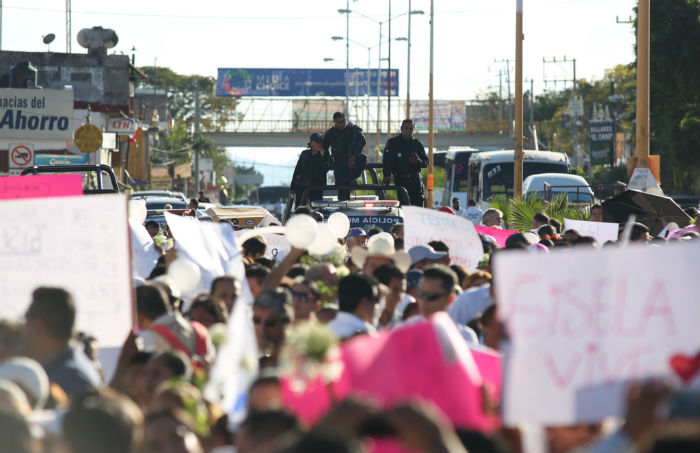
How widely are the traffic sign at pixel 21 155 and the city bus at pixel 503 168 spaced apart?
1385 centimetres

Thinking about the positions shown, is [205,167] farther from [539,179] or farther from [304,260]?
[304,260]

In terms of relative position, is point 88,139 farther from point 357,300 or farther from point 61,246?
point 61,246

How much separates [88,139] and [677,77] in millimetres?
22821

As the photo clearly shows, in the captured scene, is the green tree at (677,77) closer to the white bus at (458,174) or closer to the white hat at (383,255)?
the white bus at (458,174)

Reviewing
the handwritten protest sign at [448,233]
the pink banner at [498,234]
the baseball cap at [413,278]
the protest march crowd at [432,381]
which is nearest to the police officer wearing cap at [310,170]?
the pink banner at [498,234]

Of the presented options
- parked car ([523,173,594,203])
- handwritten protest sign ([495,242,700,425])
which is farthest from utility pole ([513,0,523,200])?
handwritten protest sign ([495,242,700,425])

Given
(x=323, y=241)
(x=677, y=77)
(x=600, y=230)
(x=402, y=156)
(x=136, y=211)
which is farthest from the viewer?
(x=677, y=77)

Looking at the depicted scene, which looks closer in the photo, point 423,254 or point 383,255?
point 383,255

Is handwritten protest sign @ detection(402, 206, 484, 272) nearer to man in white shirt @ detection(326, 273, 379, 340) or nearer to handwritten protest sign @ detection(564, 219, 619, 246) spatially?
handwritten protest sign @ detection(564, 219, 619, 246)

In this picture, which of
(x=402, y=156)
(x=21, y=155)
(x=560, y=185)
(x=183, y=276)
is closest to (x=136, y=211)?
(x=402, y=156)

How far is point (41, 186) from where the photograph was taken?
361 inches

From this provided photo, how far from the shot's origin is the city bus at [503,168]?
1326 inches

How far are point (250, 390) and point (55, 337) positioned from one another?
1.15 m

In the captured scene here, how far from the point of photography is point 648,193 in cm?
1504
